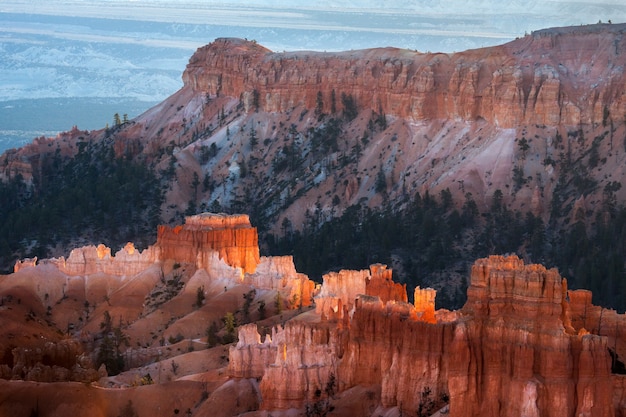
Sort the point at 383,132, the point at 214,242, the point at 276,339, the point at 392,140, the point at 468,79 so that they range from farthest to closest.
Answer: the point at 383,132, the point at 392,140, the point at 468,79, the point at 214,242, the point at 276,339

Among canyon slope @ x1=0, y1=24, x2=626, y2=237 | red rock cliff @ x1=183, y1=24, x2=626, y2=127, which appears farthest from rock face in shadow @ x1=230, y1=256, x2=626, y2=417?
red rock cliff @ x1=183, y1=24, x2=626, y2=127

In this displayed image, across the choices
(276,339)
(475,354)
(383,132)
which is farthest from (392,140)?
(475,354)

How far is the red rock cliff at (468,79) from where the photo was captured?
14362 centimetres

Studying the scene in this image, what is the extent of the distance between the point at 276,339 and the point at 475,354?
1897 cm

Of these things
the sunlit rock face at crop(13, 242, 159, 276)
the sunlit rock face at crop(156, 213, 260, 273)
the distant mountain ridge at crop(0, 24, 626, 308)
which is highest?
the distant mountain ridge at crop(0, 24, 626, 308)

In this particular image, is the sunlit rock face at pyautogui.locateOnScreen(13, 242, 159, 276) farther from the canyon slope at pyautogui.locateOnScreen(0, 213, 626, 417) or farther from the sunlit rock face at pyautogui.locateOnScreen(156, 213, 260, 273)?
the sunlit rock face at pyautogui.locateOnScreen(156, 213, 260, 273)

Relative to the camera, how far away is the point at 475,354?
67688 mm

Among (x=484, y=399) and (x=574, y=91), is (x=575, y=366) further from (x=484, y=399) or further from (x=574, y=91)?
(x=574, y=91)

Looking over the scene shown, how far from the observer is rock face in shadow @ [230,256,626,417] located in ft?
212

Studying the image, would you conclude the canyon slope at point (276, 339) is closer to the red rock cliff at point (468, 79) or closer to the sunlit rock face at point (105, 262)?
the sunlit rock face at point (105, 262)

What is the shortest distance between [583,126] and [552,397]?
79.8 m

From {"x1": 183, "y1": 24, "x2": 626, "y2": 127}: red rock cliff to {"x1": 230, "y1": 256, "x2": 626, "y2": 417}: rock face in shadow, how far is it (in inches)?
2498

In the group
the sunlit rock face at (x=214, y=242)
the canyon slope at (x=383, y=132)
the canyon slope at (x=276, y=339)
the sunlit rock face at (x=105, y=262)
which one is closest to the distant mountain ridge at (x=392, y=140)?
the canyon slope at (x=383, y=132)

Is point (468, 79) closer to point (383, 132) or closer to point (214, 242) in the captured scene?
point (383, 132)
